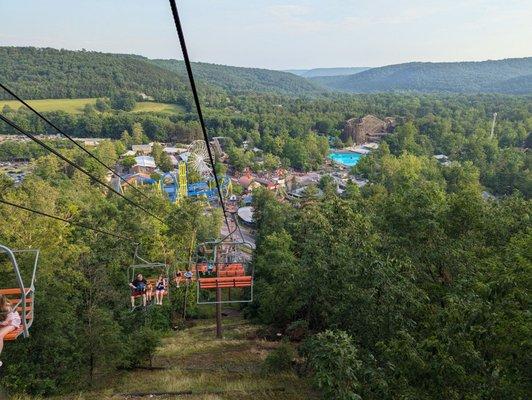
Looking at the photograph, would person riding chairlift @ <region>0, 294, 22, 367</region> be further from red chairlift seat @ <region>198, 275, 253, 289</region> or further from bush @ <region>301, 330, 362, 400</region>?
red chairlift seat @ <region>198, 275, 253, 289</region>

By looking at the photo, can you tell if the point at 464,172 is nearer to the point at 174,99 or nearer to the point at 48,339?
the point at 48,339

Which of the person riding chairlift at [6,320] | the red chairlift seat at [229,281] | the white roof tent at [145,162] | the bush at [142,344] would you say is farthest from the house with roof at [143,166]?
the person riding chairlift at [6,320]

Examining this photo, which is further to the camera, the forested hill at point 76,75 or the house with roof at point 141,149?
the forested hill at point 76,75

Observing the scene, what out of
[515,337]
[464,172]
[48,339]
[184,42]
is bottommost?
[464,172]

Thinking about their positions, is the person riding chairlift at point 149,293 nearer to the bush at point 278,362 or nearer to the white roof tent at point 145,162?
the bush at point 278,362

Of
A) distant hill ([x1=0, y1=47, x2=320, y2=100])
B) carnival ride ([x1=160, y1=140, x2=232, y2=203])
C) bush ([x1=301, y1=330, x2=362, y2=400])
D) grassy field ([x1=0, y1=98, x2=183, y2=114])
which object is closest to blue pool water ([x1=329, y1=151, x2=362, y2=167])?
carnival ride ([x1=160, y1=140, x2=232, y2=203])

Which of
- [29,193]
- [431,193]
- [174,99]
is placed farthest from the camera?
[174,99]

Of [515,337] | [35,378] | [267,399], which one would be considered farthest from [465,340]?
[35,378]

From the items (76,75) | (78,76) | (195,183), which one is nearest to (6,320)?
(195,183)
